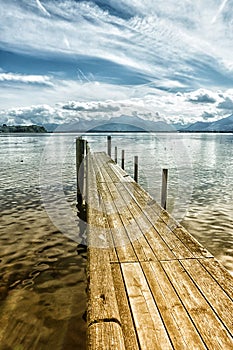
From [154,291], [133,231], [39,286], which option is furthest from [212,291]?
[39,286]

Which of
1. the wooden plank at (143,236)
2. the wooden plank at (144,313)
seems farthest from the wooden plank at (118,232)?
the wooden plank at (144,313)

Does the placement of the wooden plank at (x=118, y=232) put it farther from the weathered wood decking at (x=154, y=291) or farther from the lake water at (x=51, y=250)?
the lake water at (x=51, y=250)

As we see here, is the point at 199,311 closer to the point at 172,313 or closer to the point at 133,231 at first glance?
the point at 172,313

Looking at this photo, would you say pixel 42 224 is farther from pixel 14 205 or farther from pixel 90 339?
pixel 90 339

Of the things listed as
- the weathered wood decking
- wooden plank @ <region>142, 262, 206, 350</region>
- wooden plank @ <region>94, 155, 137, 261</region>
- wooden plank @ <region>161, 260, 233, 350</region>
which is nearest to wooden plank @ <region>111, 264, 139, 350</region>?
the weathered wood decking

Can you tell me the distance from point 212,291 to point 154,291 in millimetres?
801

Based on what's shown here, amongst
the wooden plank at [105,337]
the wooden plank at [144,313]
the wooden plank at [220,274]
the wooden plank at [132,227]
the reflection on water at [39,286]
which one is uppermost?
the wooden plank at [105,337]

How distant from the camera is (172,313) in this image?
320 centimetres

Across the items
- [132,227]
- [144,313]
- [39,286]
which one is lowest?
[39,286]

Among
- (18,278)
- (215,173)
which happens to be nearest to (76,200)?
(18,278)

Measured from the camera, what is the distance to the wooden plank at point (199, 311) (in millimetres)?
2795

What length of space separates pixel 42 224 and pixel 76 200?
3.88m

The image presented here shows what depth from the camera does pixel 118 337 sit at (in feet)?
9.07

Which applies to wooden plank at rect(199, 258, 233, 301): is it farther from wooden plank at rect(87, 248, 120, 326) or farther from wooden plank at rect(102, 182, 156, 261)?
wooden plank at rect(87, 248, 120, 326)
